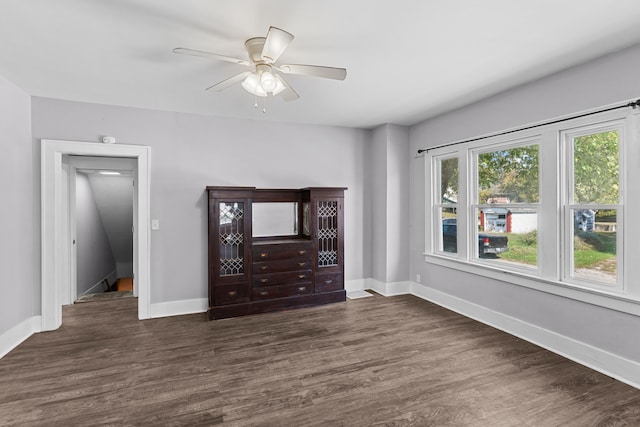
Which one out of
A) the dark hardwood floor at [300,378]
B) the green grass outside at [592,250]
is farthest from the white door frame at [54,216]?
the green grass outside at [592,250]

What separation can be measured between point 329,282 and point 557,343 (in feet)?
8.49

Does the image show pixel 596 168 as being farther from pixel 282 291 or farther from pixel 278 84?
pixel 282 291

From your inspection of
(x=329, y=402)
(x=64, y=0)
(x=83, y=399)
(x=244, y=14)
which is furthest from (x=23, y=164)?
(x=329, y=402)

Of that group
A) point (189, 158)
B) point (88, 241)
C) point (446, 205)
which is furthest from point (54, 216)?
point (446, 205)

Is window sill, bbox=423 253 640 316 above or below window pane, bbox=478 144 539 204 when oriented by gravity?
below

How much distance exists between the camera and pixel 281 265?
420cm

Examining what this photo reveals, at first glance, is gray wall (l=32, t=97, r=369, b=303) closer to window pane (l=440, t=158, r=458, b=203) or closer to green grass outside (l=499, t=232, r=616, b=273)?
window pane (l=440, t=158, r=458, b=203)

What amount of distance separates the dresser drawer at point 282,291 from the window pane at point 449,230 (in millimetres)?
1976

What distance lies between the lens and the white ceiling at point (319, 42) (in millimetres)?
1925

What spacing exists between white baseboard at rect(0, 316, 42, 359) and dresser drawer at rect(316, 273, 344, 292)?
321cm

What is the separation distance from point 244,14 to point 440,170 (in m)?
3.42

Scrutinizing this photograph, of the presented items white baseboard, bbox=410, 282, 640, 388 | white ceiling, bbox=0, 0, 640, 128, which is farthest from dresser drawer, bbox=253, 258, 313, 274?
white ceiling, bbox=0, 0, 640, 128

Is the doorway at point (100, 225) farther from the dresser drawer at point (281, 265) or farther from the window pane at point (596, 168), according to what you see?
the window pane at point (596, 168)

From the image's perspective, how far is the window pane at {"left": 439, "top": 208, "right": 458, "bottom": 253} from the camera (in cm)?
427
